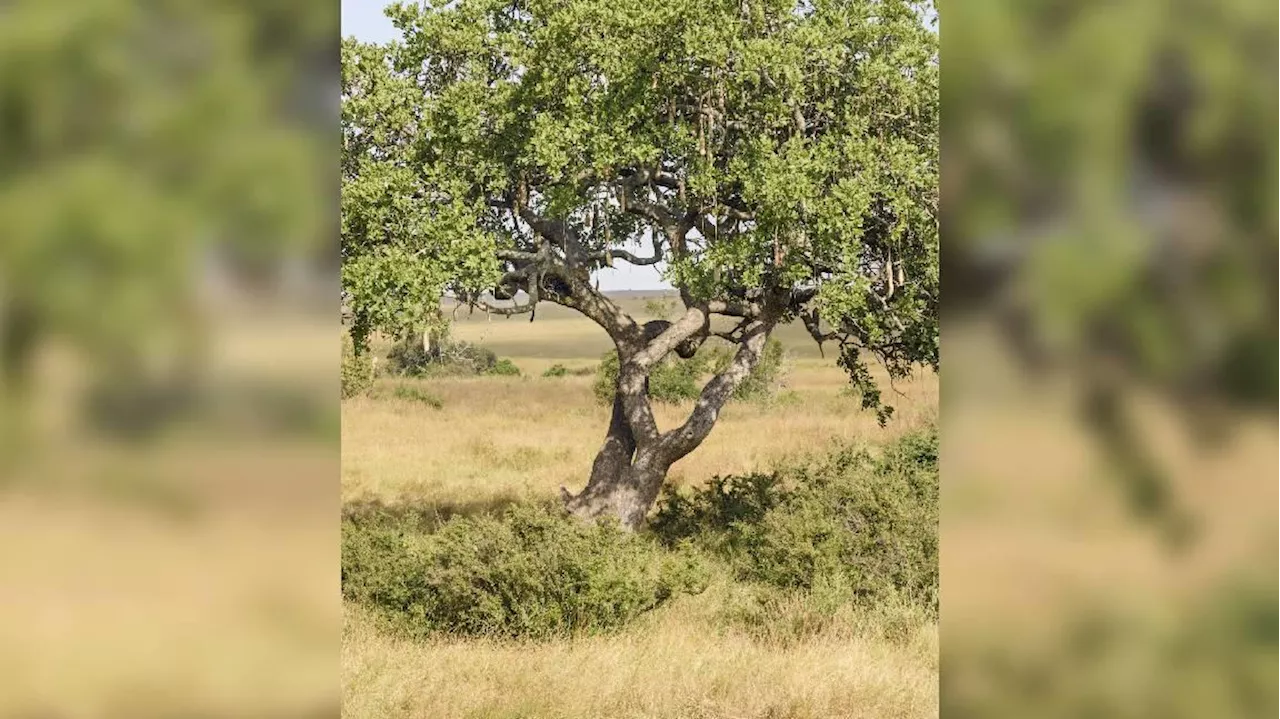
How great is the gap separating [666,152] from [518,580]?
404 centimetres

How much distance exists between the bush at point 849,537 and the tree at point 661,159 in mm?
1159

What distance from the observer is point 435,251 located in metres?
8.79

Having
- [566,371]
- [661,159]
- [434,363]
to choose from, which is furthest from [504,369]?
[661,159]

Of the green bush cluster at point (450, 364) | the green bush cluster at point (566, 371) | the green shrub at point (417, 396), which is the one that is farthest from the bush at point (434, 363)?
the green bush cluster at point (566, 371)

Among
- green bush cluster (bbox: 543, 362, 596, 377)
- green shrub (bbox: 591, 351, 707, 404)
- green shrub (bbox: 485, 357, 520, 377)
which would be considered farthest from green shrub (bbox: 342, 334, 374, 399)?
green bush cluster (bbox: 543, 362, 596, 377)

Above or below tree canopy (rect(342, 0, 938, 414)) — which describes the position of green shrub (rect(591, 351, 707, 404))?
below
